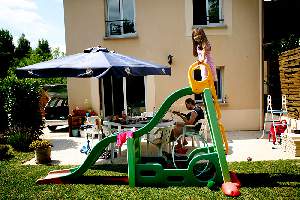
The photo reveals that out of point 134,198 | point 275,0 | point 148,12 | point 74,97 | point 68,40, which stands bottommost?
point 134,198

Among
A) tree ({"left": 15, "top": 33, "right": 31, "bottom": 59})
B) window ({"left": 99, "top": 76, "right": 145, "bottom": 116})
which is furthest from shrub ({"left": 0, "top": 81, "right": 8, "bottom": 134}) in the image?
tree ({"left": 15, "top": 33, "right": 31, "bottom": 59})

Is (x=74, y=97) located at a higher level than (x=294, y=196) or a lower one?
higher

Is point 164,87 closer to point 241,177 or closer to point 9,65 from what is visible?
point 241,177

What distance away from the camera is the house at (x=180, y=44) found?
11.2 meters

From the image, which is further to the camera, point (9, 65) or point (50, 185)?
point (9, 65)

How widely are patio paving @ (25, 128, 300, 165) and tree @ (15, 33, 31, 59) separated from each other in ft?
144

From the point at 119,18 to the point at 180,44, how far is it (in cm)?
279

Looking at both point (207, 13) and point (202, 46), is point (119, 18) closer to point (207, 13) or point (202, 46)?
point (207, 13)

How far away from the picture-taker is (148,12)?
11312 mm

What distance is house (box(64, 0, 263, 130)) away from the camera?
36.7 feet

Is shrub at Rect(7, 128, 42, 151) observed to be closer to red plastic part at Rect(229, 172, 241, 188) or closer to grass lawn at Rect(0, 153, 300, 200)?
grass lawn at Rect(0, 153, 300, 200)

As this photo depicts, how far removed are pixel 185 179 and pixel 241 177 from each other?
1235 mm

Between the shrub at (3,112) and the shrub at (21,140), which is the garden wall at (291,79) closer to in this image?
the shrub at (21,140)

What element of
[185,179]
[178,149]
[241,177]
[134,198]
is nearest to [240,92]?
[178,149]
